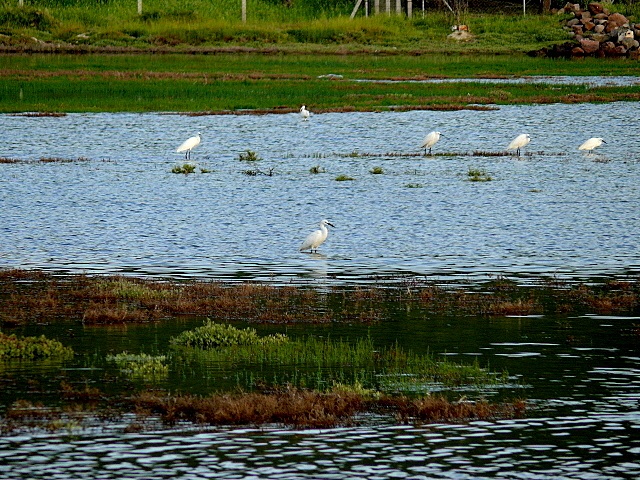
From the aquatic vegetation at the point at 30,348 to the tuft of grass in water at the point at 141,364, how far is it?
648 millimetres

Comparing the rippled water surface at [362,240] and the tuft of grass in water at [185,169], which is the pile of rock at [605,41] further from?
the tuft of grass in water at [185,169]

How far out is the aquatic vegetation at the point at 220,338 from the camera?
15289 millimetres

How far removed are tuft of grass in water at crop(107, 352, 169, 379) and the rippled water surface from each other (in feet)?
0.83

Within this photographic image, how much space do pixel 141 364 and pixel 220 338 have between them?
1.42 metres

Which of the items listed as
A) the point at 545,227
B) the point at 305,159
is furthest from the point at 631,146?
the point at 545,227

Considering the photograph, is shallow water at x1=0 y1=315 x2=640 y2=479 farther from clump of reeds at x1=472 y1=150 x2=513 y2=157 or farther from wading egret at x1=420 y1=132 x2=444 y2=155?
clump of reeds at x1=472 y1=150 x2=513 y2=157

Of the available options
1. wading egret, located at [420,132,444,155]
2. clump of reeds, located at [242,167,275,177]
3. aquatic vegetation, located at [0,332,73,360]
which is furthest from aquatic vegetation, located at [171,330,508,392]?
wading egret, located at [420,132,444,155]

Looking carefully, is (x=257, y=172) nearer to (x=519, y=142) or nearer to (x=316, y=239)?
(x=519, y=142)

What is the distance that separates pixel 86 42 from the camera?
77062 millimetres

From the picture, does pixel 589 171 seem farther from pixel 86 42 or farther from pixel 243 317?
pixel 86 42

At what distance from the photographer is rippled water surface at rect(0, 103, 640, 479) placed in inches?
437

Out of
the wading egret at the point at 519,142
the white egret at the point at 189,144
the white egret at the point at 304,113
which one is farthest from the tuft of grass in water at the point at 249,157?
the white egret at the point at 304,113

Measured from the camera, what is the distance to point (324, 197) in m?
30.0

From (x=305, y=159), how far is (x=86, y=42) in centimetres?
4230
